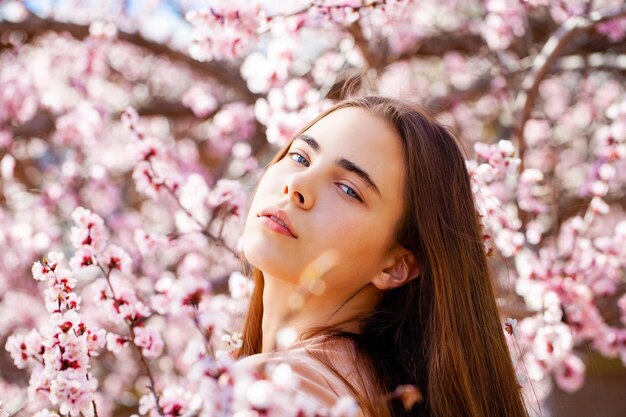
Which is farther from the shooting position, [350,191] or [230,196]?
[230,196]

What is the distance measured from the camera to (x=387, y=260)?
180cm

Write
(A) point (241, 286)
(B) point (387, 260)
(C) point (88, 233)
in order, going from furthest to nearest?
(A) point (241, 286)
(C) point (88, 233)
(B) point (387, 260)

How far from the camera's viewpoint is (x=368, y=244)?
173 centimetres

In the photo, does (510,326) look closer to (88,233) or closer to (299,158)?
(299,158)

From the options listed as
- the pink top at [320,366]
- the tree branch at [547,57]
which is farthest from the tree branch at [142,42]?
the pink top at [320,366]

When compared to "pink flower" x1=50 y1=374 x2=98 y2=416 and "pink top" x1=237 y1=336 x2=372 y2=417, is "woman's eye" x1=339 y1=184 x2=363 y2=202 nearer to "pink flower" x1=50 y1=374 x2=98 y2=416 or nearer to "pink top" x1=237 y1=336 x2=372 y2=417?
"pink top" x1=237 y1=336 x2=372 y2=417

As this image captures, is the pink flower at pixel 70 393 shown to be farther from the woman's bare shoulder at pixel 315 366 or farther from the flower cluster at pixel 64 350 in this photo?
the woman's bare shoulder at pixel 315 366

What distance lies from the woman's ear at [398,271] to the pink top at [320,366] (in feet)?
0.76

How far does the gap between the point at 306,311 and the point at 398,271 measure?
25 cm

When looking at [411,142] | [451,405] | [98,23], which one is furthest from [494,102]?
[451,405]

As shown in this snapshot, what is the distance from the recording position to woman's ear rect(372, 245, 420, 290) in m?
1.80

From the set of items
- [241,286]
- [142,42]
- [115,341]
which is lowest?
[241,286]

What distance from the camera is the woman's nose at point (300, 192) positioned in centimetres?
166

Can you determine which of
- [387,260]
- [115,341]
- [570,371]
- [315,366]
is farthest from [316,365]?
[570,371]
